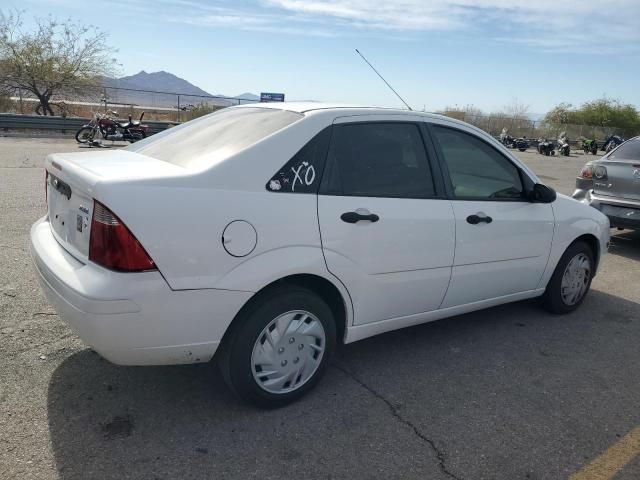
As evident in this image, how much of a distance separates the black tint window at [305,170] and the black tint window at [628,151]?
599 cm

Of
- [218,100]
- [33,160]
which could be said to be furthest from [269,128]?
[218,100]

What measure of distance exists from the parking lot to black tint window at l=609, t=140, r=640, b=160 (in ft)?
12.9

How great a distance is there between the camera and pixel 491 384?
11.7 ft

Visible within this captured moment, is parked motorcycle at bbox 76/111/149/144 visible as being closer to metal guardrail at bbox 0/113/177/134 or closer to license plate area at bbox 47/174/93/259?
metal guardrail at bbox 0/113/177/134

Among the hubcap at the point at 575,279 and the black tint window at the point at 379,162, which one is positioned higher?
the black tint window at the point at 379,162

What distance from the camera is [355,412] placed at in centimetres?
313

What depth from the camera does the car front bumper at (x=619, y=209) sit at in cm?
700

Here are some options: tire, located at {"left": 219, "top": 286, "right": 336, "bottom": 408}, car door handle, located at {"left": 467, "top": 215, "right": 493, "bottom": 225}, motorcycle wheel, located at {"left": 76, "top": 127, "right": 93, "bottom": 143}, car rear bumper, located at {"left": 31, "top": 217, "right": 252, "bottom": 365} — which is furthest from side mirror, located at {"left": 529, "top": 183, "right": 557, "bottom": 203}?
motorcycle wheel, located at {"left": 76, "top": 127, "right": 93, "bottom": 143}

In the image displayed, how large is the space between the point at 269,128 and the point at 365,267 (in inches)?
39.0

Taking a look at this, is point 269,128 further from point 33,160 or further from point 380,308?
point 33,160

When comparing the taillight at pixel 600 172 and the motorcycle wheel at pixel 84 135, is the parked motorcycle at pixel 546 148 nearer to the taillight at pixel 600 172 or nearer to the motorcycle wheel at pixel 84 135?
the motorcycle wheel at pixel 84 135

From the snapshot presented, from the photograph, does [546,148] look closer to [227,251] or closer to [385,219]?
[385,219]

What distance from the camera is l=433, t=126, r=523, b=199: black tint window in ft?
12.4

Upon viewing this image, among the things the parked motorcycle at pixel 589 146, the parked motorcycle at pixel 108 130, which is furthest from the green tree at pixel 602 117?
the parked motorcycle at pixel 108 130
